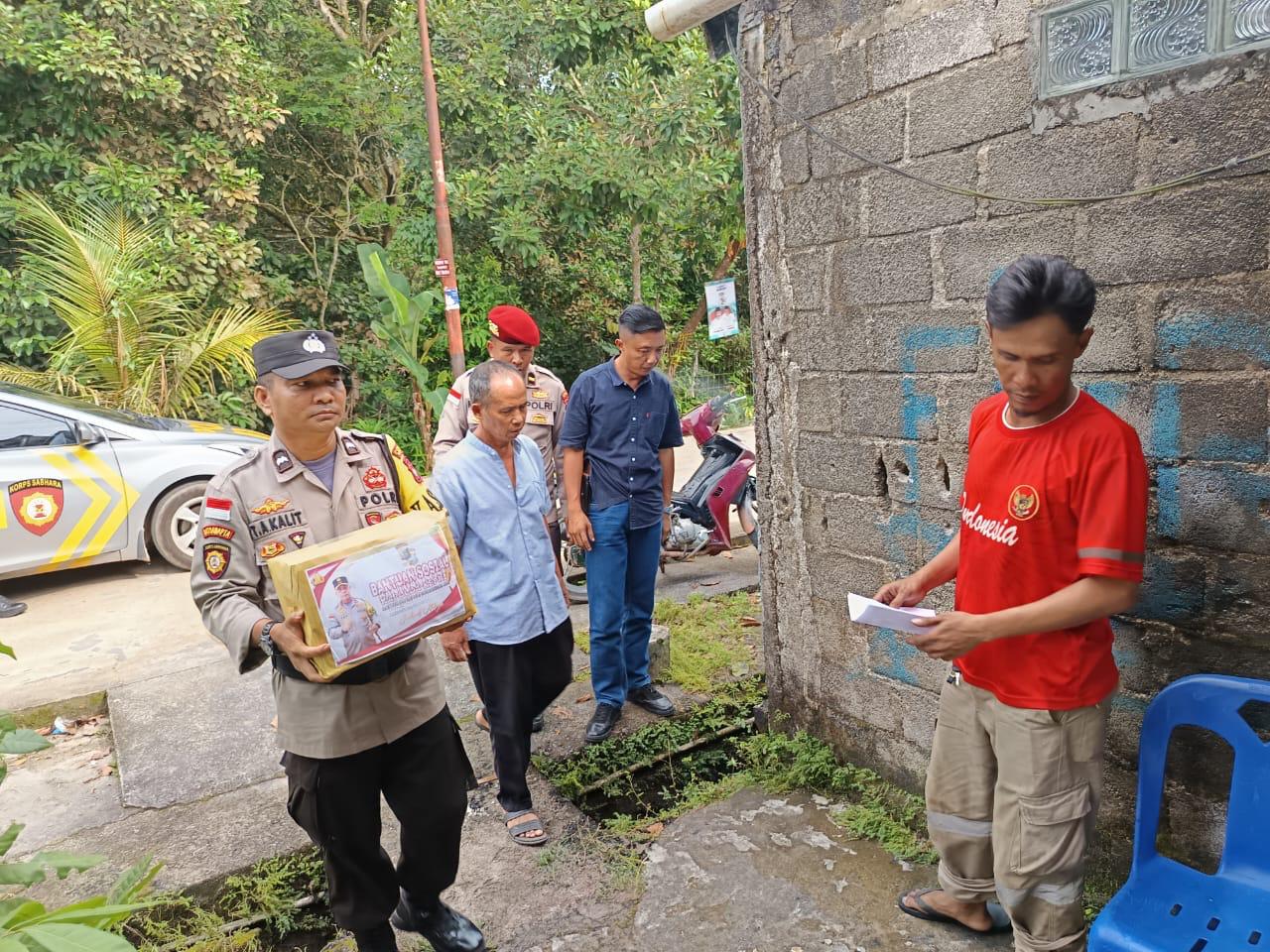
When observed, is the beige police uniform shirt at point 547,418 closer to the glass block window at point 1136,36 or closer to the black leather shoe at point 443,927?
the black leather shoe at point 443,927

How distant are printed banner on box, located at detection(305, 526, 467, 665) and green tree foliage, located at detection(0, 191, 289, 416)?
24.7 ft

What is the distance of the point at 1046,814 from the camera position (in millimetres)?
2088

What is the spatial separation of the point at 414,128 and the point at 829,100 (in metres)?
9.52

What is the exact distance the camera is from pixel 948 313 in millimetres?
2691

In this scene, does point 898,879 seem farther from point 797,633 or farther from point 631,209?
point 631,209

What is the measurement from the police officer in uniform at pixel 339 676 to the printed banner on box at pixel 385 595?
8 centimetres

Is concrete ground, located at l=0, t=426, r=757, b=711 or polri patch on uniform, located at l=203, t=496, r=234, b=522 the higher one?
polri patch on uniform, located at l=203, t=496, r=234, b=522

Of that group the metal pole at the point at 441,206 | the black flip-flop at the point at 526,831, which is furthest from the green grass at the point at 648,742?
the metal pole at the point at 441,206

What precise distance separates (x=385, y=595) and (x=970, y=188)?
6.51 feet

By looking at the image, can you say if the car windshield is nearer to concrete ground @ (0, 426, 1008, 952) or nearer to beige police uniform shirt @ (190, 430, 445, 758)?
concrete ground @ (0, 426, 1008, 952)

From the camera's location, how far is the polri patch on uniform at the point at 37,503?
6.07m

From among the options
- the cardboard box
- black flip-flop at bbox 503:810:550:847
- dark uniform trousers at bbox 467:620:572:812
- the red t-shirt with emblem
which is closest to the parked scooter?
dark uniform trousers at bbox 467:620:572:812

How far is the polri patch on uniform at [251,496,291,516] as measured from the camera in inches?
90.6

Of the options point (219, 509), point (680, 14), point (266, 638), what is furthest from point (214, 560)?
point (680, 14)
